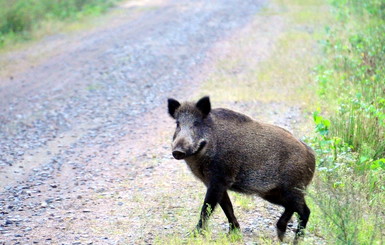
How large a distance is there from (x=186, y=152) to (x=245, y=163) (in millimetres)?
672

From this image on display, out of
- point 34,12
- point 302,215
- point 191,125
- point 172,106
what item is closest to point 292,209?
point 302,215

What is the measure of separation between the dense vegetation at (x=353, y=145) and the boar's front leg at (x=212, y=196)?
97 centimetres

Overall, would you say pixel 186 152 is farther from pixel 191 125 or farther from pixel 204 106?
pixel 204 106

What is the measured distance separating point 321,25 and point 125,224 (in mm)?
14001

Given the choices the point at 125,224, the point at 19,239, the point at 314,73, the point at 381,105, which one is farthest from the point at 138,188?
the point at 314,73

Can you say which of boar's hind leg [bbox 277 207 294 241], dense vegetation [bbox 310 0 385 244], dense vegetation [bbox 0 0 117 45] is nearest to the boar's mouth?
boar's hind leg [bbox 277 207 294 241]

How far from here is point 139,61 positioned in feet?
52.5

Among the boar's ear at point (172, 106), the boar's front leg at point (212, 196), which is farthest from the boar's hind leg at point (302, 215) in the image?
the boar's ear at point (172, 106)

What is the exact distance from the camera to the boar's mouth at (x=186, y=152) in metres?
6.23

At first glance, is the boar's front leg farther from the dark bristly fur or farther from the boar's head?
the boar's head

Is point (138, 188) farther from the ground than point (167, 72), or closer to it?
farther from the ground

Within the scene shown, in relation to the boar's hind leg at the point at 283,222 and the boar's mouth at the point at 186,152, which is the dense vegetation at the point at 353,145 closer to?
the boar's hind leg at the point at 283,222

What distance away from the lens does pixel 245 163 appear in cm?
654

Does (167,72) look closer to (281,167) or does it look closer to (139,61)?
(139,61)
